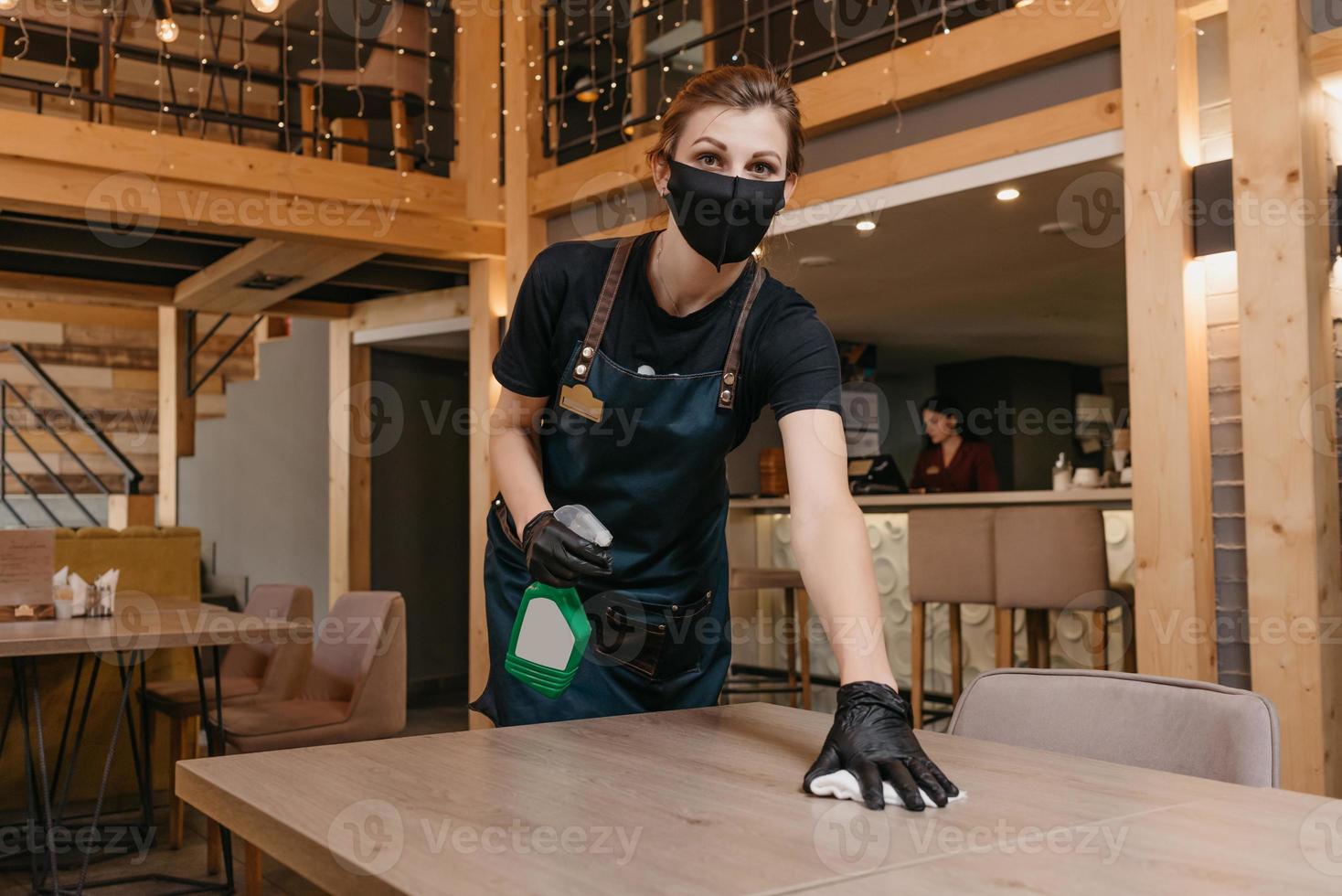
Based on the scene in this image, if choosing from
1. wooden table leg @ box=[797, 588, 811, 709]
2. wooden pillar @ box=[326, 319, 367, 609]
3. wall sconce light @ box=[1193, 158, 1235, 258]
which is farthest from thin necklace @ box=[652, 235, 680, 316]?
wooden pillar @ box=[326, 319, 367, 609]

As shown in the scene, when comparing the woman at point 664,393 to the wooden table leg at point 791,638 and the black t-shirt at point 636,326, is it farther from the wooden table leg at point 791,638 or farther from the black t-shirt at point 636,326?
the wooden table leg at point 791,638

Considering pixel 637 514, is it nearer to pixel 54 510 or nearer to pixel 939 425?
pixel 939 425

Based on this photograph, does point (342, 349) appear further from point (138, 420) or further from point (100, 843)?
point (100, 843)

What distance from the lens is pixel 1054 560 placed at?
4406mm

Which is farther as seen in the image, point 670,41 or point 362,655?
point 670,41

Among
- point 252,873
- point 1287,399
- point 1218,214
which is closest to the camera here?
point 252,873

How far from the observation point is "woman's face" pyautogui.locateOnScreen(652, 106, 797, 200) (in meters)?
1.44

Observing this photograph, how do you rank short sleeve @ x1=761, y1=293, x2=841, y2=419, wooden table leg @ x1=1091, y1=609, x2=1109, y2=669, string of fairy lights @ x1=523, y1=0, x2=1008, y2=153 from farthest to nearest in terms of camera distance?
string of fairy lights @ x1=523, y1=0, x2=1008, y2=153 < wooden table leg @ x1=1091, y1=609, x2=1109, y2=669 < short sleeve @ x1=761, y1=293, x2=841, y2=419

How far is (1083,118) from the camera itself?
3607 millimetres

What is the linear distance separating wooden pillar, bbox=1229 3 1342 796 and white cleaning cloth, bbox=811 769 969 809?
95.8 inches

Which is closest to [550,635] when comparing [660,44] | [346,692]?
[346,692]

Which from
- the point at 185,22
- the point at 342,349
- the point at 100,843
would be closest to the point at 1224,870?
the point at 100,843

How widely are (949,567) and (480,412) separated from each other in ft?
7.56

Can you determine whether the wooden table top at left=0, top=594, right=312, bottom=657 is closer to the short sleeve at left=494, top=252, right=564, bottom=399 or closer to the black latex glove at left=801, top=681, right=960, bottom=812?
the short sleeve at left=494, top=252, right=564, bottom=399
